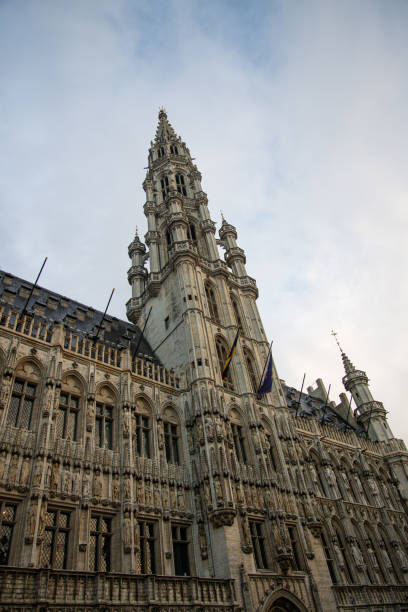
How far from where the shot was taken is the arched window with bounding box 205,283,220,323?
35.3 m

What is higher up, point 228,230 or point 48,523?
point 228,230

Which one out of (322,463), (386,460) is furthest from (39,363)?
(386,460)

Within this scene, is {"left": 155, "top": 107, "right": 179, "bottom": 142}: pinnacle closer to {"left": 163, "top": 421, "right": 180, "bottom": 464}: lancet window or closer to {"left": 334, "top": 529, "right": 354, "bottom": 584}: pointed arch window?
{"left": 163, "top": 421, "right": 180, "bottom": 464}: lancet window

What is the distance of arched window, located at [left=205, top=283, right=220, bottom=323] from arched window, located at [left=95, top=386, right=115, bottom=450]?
12020mm

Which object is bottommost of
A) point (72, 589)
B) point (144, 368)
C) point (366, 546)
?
point (72, 589)

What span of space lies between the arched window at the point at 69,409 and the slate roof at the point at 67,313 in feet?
16.5

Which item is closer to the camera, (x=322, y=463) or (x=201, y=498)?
(x=201, y=498)

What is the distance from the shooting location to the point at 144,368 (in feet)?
94.7

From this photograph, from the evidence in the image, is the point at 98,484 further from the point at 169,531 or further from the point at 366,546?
the point at 366,546

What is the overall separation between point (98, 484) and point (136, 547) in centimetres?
332

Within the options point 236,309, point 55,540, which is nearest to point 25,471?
point 55,540

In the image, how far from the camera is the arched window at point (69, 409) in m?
21.9

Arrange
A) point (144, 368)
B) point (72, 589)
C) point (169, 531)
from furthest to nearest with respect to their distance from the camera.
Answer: point (144, 368), point (169, 531), point (72, 589)

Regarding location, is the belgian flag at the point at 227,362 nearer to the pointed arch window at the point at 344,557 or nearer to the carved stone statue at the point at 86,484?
the carved stone statue at the point at 86,484
